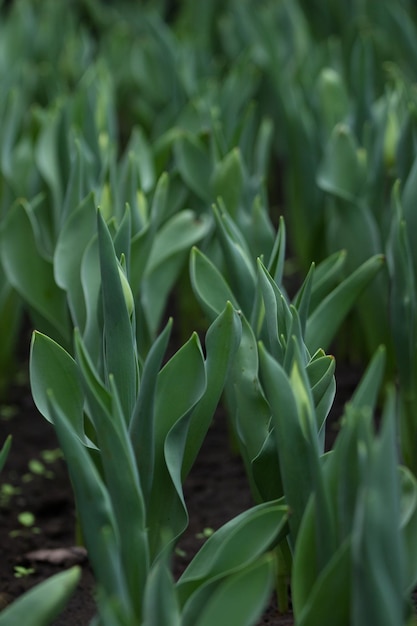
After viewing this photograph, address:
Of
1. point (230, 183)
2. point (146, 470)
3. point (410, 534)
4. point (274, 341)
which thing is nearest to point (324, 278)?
point (274, 341)

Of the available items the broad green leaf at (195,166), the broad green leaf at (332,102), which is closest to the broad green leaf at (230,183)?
the broad green leaf at (195,166)

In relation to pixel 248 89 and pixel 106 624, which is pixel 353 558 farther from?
pixel 248 89

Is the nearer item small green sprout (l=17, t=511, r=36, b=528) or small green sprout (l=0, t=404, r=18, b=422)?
small green sprout (l=17, t=511, r=36, b=528)

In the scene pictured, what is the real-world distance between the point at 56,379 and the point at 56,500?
750 millimetres

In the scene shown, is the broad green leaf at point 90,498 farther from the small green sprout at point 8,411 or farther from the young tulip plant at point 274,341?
the small green sprout at point 8,411

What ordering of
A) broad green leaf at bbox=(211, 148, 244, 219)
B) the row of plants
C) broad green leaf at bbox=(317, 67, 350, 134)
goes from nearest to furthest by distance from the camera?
the row of plants < broad green leaf at bbox=(211, 148, 244, 219) < broad green leaf at bbox=(317, 67, 350, 134)

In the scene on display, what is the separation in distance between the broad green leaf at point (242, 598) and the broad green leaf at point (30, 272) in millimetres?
1015

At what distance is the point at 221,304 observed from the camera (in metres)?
1.63

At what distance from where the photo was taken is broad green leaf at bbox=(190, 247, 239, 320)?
162 cm

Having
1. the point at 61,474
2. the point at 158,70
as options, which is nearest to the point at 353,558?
the point at 61,474

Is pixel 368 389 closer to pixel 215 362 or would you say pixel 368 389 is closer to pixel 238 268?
pixel 215 362

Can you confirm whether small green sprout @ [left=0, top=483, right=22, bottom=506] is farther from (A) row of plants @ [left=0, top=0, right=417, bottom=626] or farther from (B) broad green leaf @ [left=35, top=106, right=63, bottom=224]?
(B) broad green leaf @ [left=35, top=106, right=63, bottom=224]

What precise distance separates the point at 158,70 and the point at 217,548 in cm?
220

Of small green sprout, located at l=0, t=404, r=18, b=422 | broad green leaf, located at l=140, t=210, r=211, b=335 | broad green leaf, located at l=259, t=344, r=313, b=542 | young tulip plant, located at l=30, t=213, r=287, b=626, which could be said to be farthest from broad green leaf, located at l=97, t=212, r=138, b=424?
small green sprout, located at l=0, t=404, r=18, b=422
